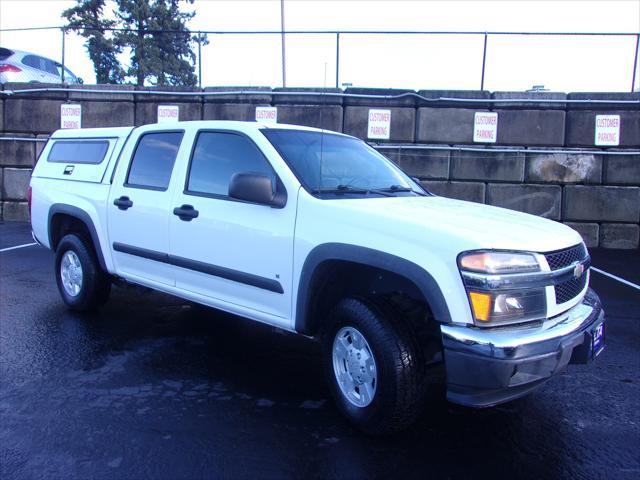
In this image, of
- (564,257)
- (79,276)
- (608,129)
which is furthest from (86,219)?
(608,129)

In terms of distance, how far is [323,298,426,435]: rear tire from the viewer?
2.99m

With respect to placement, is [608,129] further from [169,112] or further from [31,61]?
[31,61]

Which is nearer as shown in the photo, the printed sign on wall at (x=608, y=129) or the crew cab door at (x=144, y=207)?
the crew cab door at (x=144, y=207)

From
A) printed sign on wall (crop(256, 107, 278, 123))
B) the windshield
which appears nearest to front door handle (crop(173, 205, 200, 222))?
the windshield

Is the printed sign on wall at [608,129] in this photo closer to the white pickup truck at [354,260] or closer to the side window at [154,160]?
the white pickup truck at [354,260]

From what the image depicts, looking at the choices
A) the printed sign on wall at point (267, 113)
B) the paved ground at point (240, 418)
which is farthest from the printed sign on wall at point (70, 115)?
the paved ground at point (240, 418)

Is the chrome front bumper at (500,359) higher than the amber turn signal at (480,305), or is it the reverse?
the amber turn signal at (480,305)

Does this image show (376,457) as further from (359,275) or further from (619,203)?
(619,203)

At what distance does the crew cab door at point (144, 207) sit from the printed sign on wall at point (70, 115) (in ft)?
24.6

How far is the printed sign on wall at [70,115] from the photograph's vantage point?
11.5 metres

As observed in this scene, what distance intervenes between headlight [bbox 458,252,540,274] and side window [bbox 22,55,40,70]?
505 inches

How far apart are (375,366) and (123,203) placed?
288cm

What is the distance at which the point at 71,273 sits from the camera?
561 cm

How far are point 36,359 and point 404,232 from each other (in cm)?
319
